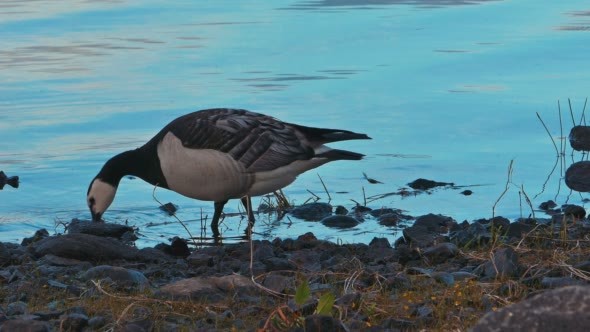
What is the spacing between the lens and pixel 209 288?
246 inches

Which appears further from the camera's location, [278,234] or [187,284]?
[278,234]

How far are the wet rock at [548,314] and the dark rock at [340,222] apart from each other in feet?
19.6

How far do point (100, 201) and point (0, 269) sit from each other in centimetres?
272

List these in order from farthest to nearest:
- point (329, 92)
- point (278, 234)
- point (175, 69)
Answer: point (175, 69) < point (329, 92) < point (278, 234)

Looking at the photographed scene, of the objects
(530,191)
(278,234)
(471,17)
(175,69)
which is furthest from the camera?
(471,17)

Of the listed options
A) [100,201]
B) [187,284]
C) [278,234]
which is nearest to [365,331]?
[187,284]

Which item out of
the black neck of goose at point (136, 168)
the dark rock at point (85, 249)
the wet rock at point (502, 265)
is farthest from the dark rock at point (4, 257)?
the wet rock at point (502, 265)

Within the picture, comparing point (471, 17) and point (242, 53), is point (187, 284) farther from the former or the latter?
point (471, 17)

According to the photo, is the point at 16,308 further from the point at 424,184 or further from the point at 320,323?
the point at 424,184

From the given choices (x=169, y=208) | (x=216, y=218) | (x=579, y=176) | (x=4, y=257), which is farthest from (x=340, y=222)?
(x=4, y=257)

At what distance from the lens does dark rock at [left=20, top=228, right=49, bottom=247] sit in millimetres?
9142

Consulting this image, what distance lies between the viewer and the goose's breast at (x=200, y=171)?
31.9ft

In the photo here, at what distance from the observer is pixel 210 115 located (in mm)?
9953

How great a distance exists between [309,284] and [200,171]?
11.1 ft
